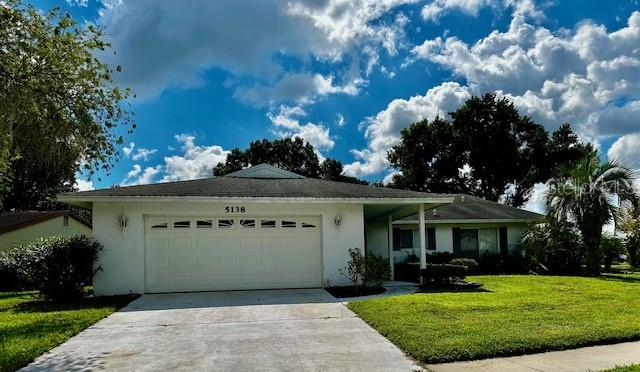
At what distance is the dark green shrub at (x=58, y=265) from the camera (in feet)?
39.6

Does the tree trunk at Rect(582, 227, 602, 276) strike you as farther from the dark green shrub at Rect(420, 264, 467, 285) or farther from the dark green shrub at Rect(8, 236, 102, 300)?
the dark green shrub at Rect(8, 236, 102, 300)

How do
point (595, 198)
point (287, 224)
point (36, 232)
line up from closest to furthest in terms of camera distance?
point (287, 224), point (595, 198), point (36, 232)

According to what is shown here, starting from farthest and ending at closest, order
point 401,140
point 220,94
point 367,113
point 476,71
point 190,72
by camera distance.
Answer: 1. point 401,140
2. point 367,113
3. point 476,71
4. point 220,94
5. point 190,72

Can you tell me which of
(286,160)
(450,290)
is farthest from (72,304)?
(286,160)

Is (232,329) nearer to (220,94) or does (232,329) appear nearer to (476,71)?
(220,94)

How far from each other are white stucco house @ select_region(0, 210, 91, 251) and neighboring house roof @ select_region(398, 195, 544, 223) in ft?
55.1

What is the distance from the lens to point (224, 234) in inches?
549

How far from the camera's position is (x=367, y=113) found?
2727 centimetres

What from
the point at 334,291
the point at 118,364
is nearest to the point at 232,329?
the point at 118,364

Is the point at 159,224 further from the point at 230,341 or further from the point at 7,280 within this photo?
the point at 7,280

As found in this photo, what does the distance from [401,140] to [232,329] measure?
1400 inches

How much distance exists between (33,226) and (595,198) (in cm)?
2489

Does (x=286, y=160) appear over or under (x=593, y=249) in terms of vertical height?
over

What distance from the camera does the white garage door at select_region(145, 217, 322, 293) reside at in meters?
13.6
